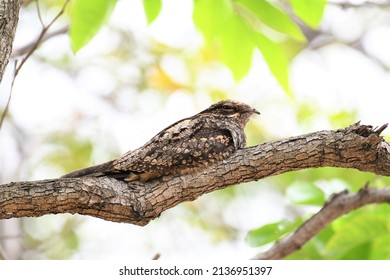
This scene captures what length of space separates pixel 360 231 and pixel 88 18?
6.07 feet

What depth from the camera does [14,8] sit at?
2.27 meters

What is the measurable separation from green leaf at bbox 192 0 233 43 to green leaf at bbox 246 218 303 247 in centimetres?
123

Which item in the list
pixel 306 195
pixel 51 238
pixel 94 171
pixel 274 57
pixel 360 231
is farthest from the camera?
pixel 51 238

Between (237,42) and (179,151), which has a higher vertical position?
(237,42)

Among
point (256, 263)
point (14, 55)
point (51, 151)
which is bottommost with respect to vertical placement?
point (256, 263)

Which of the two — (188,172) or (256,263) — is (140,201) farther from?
(256,263)

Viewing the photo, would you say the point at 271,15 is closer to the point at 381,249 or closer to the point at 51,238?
the point at 381,249

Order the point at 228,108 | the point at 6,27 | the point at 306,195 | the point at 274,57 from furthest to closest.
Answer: the point at 306,195, the point at 228,108, the point at 274,57, the point at 6,27

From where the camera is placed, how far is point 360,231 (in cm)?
321

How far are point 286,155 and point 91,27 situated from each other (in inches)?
36.5

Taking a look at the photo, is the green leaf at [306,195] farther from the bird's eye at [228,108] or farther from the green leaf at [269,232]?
the bird's eye at [228,108]

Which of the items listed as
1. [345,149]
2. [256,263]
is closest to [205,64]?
[256,263]

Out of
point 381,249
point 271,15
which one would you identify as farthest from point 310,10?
point 381,249

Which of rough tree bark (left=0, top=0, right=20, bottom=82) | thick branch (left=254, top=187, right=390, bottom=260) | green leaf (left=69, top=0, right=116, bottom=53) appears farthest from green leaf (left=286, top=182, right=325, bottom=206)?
rough tree bark (left=0, top=0, right=20, bottom=82)
